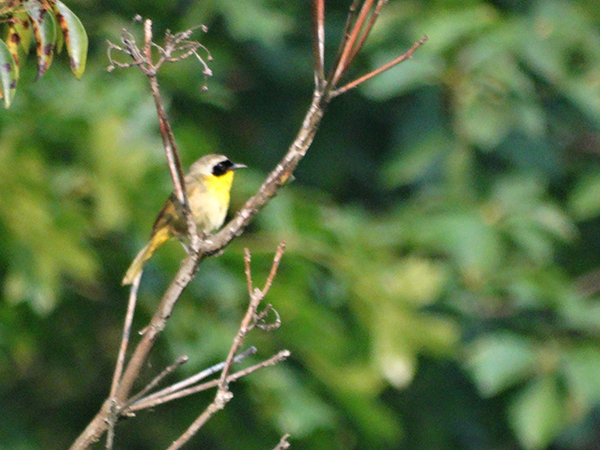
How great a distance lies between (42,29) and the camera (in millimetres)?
1524

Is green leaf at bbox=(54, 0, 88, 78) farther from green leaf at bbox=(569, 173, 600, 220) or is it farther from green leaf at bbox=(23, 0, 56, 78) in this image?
green leaf at bbox=(569, 173, 600, 220)

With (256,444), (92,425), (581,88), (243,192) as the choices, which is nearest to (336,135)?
(581,88)

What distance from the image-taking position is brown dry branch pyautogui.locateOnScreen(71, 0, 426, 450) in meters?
1.41

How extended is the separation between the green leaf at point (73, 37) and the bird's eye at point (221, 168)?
1.77 meters

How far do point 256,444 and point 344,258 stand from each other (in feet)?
3.63

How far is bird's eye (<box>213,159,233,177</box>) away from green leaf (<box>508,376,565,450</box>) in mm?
2730

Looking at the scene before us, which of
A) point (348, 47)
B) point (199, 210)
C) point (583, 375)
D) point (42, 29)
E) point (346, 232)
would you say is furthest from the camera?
point (583, 375)

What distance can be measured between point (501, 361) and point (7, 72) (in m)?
4.07

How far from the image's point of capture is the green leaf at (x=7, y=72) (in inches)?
57.0

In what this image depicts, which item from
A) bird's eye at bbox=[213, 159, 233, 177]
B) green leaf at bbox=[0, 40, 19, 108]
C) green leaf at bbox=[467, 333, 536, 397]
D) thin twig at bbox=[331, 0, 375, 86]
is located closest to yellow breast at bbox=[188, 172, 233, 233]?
bird's eye at bbox=[213, 159, 233, 177]

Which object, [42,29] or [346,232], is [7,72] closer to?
[42,29]

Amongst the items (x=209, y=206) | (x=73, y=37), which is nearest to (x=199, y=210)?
(x=209, y=206)

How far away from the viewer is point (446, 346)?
16.1ft

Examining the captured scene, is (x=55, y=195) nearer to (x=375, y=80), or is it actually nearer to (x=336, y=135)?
(x=375, y=80)
